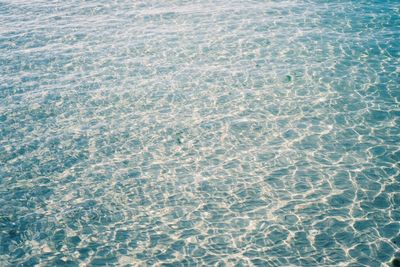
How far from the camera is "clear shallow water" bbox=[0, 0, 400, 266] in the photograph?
18.7 ft

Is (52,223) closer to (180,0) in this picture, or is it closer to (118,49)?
(118,49)

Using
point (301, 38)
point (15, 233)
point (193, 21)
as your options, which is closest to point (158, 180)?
point (15, 233)

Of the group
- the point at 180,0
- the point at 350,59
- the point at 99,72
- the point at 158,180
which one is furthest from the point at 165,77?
the point at 180,0

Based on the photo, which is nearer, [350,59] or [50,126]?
[50,126]

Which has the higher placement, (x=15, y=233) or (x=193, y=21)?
(x=193, y=21)

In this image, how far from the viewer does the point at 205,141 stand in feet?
25.4

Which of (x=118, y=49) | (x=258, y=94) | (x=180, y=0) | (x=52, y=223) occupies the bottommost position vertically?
(x=52, y=223)

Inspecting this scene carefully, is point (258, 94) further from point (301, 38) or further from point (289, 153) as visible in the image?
point (301, 38)

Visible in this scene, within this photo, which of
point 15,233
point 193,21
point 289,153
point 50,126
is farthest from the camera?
point 193,21

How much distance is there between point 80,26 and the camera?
13.2 metres

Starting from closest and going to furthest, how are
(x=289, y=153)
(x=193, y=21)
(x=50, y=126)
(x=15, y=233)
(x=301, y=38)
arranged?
1. (x=15, y=233)
2. (x=289, y=153)
3. (x=50, y=126)
4. (x=301, y=38)
5. (x=193, y=21)

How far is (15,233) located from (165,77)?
5.45 metres

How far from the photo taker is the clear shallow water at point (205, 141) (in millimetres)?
5688

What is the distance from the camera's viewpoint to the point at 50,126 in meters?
8.45
